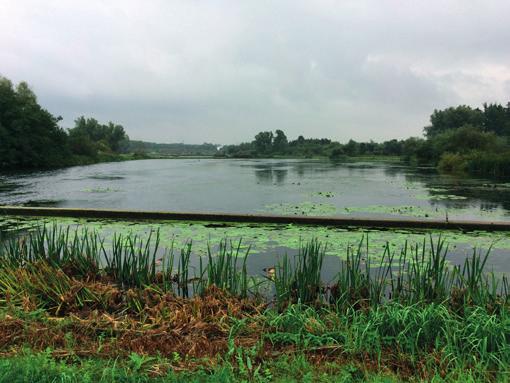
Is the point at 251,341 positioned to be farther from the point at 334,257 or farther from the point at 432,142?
the point at 432,142

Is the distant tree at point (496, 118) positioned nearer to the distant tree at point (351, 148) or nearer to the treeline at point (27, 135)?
the distant tree at point (351, 148)

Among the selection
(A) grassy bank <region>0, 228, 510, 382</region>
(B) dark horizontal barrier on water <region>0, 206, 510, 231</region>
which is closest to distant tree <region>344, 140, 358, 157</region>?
(B) dark horizontal barrier on water <region>0, 206, 510, 231</region>

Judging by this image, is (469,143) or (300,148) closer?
(469,143)

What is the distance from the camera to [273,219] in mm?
10367

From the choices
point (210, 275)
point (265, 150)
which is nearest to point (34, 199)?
point (210, 275)

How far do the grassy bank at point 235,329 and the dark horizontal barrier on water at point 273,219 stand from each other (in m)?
4.79

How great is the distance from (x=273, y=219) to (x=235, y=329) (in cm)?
617

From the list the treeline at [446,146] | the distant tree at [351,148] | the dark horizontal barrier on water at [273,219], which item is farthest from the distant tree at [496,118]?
the dark horizontal barrier on water at [273,219]

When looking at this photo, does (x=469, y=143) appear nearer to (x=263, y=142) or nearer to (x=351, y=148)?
(x=351, y=148)

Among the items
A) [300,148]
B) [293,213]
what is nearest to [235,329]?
[293,213]

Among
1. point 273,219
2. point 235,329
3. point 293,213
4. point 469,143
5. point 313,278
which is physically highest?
point 469,143

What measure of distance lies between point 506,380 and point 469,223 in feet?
22.8

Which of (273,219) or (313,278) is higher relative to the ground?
(313,278)

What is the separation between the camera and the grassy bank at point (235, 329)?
11.1 ft
